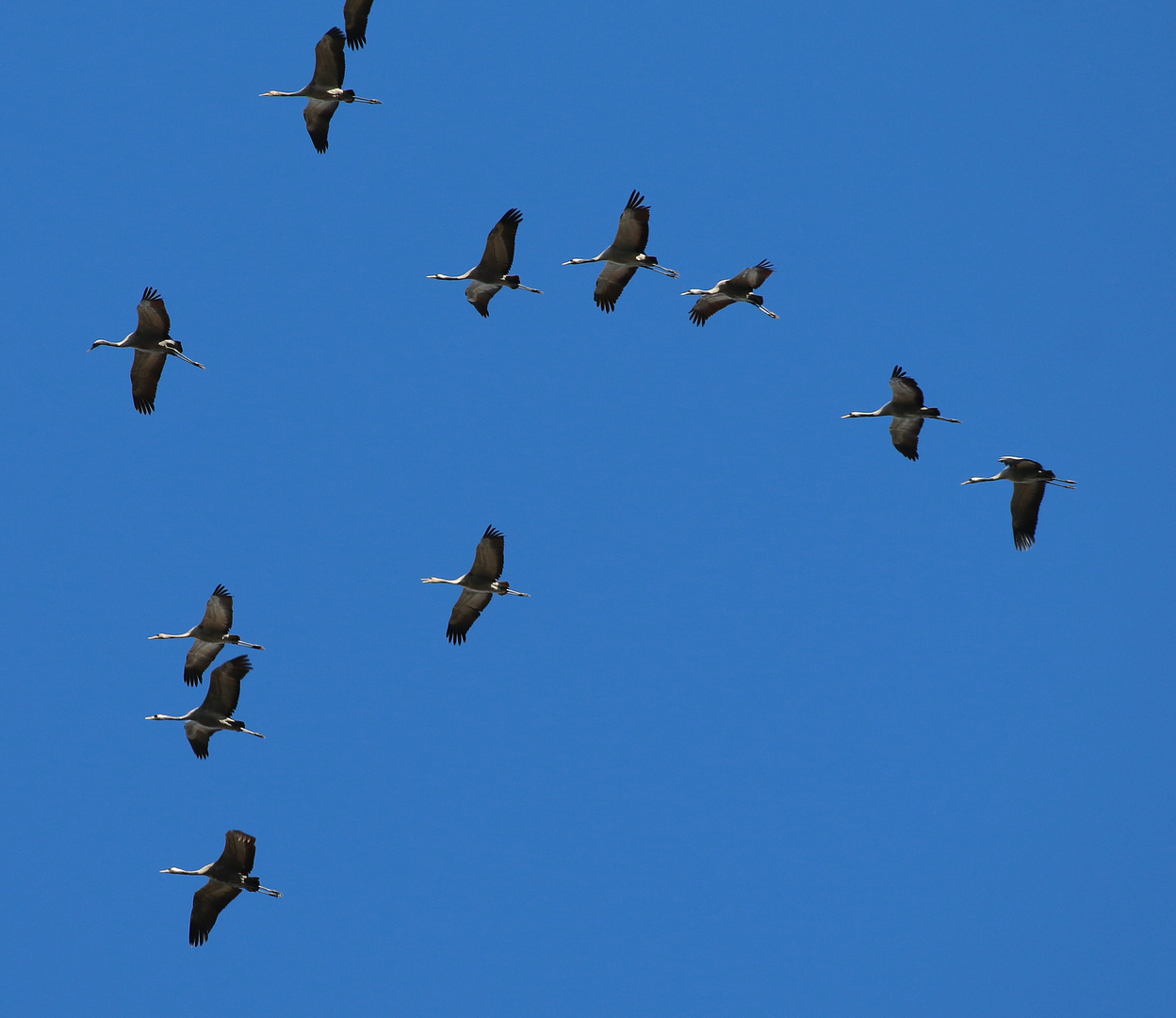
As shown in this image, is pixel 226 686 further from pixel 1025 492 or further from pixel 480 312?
pixel 1025 492

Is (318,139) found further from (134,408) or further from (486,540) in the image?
(486,540)

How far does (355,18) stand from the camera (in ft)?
91.8

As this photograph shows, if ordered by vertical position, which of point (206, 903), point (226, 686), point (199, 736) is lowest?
point (206, 903)

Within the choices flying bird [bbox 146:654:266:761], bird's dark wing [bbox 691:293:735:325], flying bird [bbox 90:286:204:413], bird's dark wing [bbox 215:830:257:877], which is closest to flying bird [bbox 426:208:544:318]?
bird's dark wing [bbox 691:293:735:325]

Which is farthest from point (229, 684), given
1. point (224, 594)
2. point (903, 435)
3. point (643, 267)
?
point (903, 435)

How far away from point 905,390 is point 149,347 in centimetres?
1360

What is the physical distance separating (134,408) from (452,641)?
735cm

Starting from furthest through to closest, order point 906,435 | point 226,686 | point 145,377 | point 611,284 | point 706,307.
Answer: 1. point 706,307
2. point 611,284
3. point 145,377
4. point 906,435
5. point 226,686

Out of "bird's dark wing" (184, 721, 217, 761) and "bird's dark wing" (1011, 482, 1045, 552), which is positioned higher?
"bird's dark wing" (1011, 482, 1045, 552)

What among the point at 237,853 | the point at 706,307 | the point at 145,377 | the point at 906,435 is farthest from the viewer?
→ the point at 706,307

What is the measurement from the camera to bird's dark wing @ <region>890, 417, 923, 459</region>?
89.0ft

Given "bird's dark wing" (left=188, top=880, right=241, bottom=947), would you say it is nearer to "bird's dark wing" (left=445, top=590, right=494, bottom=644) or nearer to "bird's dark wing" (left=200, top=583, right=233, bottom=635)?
"bird's dark wing" (left=200, top=583, right=233, bottom=635)

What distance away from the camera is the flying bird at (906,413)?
1049 inches

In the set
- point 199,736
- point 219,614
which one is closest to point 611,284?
point 219,614
